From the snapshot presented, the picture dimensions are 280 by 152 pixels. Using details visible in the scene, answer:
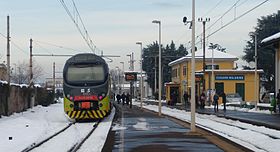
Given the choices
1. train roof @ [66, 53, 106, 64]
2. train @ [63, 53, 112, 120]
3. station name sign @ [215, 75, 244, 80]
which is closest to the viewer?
train @ [63, 53, 112, 120]

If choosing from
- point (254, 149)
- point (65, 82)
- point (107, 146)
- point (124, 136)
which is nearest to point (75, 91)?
point (65, 82)

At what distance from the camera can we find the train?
30.2 metres

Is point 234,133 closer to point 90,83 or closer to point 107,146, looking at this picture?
point 107,146

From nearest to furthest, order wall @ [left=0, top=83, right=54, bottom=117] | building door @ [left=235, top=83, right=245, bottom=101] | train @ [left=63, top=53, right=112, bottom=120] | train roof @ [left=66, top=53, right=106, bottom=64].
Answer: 1. train @ [left=63, top=53, right=112, bottom=120]
2. train roof @ [left=66, top=53, right=106, bottom=64]
3. wall @ [left=0, top=83, right=54, bottom=117]
4. building door @ [left=235, top=83, right=245, bottom=101]

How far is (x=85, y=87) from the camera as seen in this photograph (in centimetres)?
3028

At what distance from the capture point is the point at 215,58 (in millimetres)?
84000

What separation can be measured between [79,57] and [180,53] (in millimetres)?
98558

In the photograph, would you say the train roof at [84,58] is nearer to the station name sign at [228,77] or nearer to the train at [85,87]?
the train at [85,87]

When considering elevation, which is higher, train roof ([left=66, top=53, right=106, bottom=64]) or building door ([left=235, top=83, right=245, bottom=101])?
train roof ([left=66, top=53, right=106, bottom=64])

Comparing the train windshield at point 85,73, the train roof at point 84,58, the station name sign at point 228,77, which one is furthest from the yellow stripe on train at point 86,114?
the station name sign at point 228,77

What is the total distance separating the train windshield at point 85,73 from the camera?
30828 mm

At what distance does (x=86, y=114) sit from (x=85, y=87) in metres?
1.50

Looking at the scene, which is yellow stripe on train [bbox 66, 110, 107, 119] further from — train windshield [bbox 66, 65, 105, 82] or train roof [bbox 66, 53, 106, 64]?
train roof [bbox 66, 53, 106, 64]

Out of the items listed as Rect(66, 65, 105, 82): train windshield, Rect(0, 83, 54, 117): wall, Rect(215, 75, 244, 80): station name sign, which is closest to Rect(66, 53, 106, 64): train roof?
Rect(66, 65, 105, 82): train windshield
